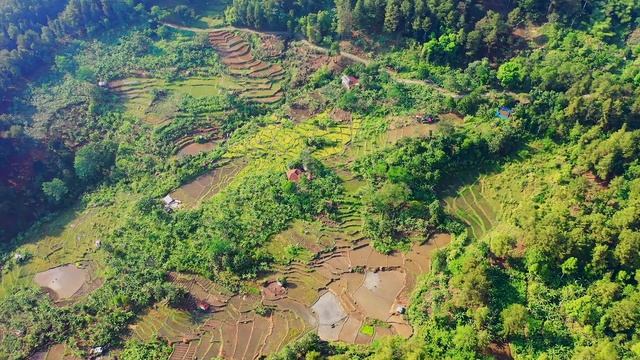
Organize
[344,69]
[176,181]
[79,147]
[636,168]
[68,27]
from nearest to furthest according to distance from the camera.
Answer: [636,168]
[176,181]
[79,147]
[344,69]
[68,27]

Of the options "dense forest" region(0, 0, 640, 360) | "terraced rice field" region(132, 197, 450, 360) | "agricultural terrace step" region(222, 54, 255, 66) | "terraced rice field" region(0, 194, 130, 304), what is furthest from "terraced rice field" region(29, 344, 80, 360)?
"agricultural terrace step" region(222, 54, 255, 66)

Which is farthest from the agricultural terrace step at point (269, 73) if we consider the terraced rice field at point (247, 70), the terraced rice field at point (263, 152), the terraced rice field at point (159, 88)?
the terraced rice field at point (263, 152)

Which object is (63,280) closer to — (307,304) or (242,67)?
(307,304)

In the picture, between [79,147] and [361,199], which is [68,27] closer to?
[79,147]

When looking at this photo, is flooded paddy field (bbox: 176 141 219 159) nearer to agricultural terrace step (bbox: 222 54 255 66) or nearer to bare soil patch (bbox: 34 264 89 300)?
agricultural terrace step (bbox: 222 54 255 66)

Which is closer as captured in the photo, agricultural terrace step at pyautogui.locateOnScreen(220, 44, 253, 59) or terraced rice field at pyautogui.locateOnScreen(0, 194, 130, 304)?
terraced rice field at pyautogui.locateOnScreen(0, 194, 130, 304)

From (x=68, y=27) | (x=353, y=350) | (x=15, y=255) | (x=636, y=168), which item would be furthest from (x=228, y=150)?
(x=636, y=168)
